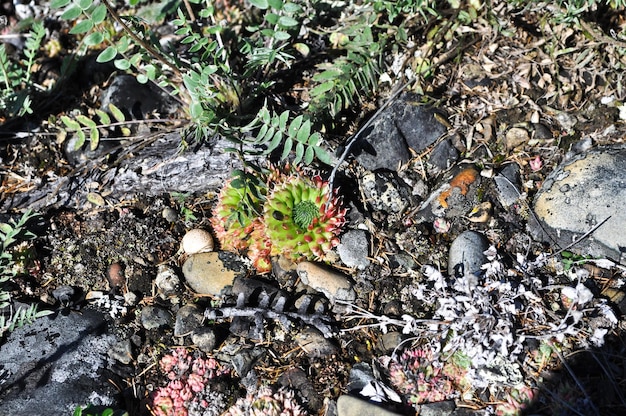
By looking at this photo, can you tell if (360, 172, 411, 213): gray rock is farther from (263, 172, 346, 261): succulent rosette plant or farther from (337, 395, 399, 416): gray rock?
(337, 395, 399, 416): gray rock

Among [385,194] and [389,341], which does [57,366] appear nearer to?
[389,341]

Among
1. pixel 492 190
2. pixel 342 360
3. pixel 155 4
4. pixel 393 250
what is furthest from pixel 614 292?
pixel 155 4

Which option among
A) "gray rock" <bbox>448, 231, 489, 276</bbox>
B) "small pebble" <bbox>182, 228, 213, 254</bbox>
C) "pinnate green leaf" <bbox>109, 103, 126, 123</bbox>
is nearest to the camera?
"gray rock" <bbox>448, 231, 489, 276</bbox>

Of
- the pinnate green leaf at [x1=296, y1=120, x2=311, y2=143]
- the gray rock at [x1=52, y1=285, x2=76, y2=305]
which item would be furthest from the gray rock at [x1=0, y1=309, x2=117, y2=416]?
the pinnate green leaf at [x1=296, y1=120, x2=311, y2=143]

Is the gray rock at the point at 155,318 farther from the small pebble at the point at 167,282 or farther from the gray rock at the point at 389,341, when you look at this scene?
the gray rock at the point at 389,341

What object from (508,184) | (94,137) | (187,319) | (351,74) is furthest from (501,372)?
(94,137)

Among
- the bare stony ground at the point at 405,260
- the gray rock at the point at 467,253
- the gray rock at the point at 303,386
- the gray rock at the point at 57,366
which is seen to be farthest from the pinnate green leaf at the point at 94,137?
the gray rock at the point at 467,253

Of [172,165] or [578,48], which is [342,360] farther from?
[578,48]
